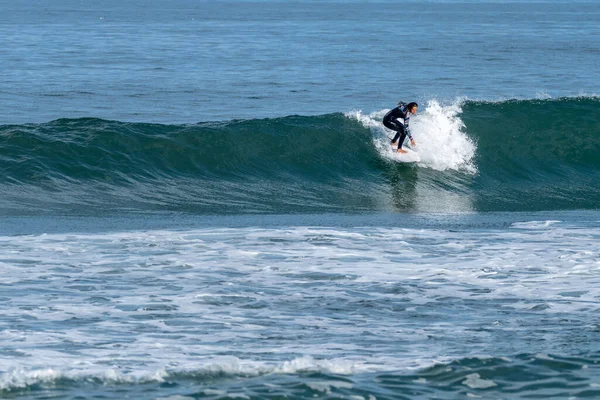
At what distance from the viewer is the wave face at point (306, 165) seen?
58.9 ft

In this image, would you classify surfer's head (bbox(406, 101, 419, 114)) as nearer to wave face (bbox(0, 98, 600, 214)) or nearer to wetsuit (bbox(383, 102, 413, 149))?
wetsuit (bbox(383, 102, 413, 149))

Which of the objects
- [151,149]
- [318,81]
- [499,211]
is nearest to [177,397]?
[499,211]

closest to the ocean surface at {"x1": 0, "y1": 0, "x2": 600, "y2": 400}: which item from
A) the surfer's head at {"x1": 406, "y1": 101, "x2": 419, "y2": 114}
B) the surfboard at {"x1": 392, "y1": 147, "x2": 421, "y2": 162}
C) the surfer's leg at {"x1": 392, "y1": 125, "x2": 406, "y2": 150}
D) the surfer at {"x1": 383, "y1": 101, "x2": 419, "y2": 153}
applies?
the surfboard at {"x1": 392, "y1": 147, "x2": 421, "y2": 162}

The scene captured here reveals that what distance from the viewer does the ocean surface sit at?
823 cm

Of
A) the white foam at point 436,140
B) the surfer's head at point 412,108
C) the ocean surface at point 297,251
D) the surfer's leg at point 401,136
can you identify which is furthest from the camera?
the white foam at point 436,140

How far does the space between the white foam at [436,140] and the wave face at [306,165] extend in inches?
1.2

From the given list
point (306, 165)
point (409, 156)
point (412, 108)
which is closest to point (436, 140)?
point (409, 156)

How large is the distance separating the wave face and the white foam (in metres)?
0.03

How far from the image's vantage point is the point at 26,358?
8.45 meters

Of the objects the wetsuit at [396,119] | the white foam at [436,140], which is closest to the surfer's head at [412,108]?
the wetsuit at [396,119]

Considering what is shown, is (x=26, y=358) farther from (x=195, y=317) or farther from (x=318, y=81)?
(x=318, y=81)

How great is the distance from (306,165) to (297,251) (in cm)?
789

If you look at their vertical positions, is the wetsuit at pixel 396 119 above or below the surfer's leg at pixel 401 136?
above

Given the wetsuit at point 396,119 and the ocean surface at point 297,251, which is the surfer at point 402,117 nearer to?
the wetsuit at point 396,119
